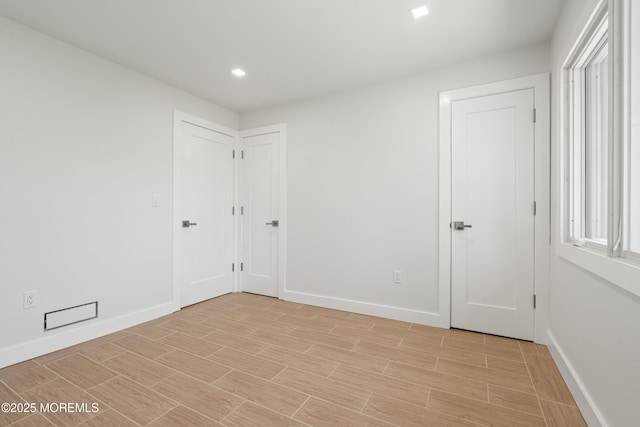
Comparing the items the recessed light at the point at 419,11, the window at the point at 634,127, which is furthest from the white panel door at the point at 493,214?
the window at the point at 634,127

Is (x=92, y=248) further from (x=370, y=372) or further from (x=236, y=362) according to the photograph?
(x=370, y=372)

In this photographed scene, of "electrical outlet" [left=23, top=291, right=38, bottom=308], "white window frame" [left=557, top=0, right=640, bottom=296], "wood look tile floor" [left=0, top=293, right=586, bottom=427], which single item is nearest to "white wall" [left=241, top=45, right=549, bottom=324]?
"wood look tile floor" [left=0, top=293, right=586, bottom=427]

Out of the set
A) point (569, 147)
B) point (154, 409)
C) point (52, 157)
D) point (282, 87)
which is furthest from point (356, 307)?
point (52, 157)

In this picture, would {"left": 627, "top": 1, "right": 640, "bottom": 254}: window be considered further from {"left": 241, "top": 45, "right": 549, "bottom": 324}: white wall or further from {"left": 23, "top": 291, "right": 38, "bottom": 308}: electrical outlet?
{"left": 23, "top": 291, "right": 38, "bottom": 308}: electrical outlet

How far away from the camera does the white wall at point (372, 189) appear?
279cm

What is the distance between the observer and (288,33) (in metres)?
2.24

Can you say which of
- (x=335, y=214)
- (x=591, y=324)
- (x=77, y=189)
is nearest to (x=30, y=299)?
(x=77, y=189)

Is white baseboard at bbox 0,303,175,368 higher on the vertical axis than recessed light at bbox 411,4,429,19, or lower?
lower

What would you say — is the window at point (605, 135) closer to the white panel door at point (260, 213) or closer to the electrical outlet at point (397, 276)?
the electrical outlet at point (397, 276)

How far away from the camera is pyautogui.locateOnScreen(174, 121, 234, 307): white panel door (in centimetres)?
332

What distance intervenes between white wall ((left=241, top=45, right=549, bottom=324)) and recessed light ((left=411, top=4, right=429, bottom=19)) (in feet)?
2.82

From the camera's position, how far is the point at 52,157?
89.0 inches

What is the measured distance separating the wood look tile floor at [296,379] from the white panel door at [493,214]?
25 cm

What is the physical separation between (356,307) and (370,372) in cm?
122
